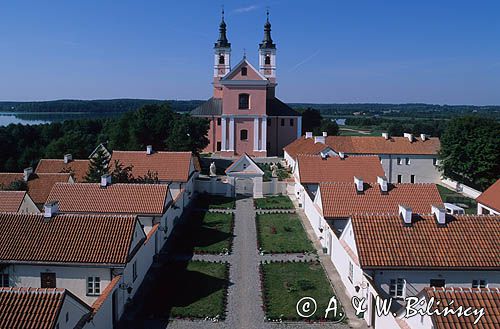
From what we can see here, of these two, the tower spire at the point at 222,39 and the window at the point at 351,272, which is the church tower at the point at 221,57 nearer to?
the tower spire at the point at 222,39

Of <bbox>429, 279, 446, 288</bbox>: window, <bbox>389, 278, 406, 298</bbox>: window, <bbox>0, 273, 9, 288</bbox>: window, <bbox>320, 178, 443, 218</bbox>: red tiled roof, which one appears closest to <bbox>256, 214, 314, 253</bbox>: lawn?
<bbox>320, 178, 443, 218</bbox>: red tiled roof

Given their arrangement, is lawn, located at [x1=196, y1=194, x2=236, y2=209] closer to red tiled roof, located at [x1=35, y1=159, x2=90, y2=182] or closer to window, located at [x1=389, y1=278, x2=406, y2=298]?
red tiled roof, located at [x1=35, y1=159, x2=90, y2=182]

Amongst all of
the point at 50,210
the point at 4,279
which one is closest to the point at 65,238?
the point at 50,210

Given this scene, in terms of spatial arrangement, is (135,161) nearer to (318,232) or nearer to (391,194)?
(318,232)

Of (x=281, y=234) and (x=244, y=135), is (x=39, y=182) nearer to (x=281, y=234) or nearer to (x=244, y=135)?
(x=281, y=234)

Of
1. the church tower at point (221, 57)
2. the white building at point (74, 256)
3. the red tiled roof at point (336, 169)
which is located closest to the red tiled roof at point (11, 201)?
the white building at point (74, 256)

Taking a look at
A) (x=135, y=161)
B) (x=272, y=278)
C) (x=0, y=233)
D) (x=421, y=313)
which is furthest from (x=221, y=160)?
(x=421, y=313)
